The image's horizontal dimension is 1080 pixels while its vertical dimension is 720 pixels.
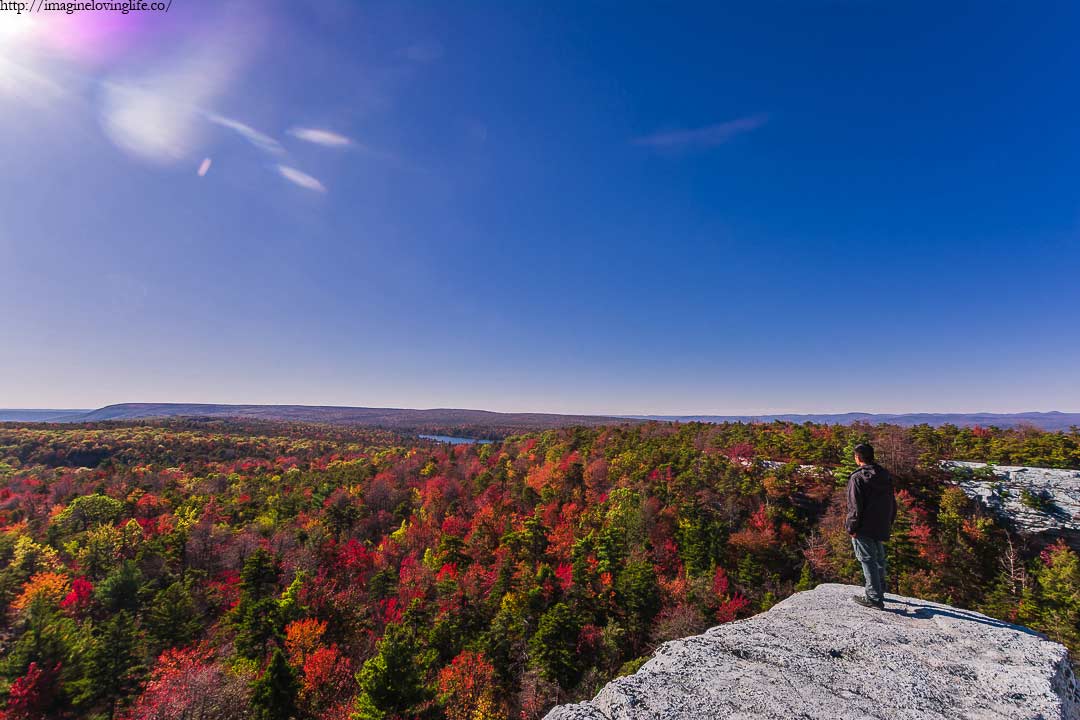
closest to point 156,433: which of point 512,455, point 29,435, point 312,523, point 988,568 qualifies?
point 29,435

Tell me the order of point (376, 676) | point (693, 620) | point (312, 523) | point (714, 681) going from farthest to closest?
1. point (312, 523)
2. point (693, 620)
3. point (376, 676)
4. point (714, 681)

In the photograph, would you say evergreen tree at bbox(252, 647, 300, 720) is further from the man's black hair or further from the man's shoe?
the man's black hair

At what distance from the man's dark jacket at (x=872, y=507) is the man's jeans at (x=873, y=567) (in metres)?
0.14

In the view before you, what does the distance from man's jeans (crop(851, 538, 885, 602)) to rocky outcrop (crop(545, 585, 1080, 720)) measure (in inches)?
21.8

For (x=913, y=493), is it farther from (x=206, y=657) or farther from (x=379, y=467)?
(x=379, y=467)

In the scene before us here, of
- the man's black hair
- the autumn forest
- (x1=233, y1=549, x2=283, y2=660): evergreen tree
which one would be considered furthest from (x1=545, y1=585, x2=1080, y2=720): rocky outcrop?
(x1=233, y1=549, x2=283, y2=660): evergreen tree

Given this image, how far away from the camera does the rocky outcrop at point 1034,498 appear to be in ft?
105

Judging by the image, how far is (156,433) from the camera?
14962cm

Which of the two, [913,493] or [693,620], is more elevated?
[913,493]

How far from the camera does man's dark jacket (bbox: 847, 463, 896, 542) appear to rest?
6406 millimetres

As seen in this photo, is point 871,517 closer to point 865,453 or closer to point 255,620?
point 865,453

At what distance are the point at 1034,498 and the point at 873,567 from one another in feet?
150

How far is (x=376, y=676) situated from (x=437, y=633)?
1344 cm

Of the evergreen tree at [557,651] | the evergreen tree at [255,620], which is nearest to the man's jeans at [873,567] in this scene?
the evergreen tree at [557,651]
